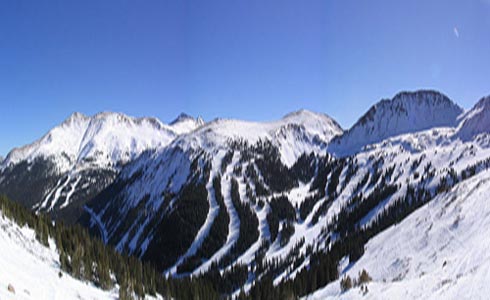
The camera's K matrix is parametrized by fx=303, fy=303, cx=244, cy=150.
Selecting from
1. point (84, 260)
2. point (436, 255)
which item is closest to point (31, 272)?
point (84, 260)

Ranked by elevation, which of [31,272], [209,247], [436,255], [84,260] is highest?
[209,247]

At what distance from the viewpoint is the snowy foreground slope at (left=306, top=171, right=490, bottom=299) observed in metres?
35.8

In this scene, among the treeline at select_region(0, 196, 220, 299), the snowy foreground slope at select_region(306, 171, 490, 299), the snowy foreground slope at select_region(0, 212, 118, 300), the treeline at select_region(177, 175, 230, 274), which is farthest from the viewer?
the treeline at select_region(177, 175, 230, 274)

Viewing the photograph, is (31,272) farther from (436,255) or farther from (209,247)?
(209,247)

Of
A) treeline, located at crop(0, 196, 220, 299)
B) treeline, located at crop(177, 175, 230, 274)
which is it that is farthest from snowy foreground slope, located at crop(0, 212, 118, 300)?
treeline, located at crop(177, 175, 230, 274)

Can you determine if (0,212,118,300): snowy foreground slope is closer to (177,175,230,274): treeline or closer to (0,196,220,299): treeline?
(0,196,220,299): treeline

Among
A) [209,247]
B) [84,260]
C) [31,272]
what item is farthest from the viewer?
[209,247]

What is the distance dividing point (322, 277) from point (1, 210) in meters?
76.3

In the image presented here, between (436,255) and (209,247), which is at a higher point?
(209,247)

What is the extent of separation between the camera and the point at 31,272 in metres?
37.4

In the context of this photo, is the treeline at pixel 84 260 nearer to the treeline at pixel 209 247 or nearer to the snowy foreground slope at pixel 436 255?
the snowy foreground slope at pixel 436 255

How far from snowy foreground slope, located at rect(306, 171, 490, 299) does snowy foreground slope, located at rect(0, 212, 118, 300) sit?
3758cm

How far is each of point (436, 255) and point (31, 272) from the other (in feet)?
214

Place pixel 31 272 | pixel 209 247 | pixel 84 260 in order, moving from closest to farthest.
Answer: pixel 31 272 < pixel 84 260 < pixel 209 247
